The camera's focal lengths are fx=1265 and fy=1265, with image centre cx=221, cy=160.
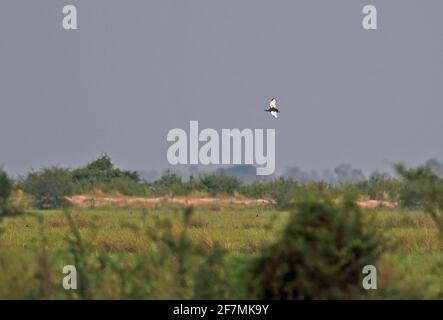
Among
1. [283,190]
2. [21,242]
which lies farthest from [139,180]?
[21,242]

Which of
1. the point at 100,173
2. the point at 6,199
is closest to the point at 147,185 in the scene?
the point at 100,173

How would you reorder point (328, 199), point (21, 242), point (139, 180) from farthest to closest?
point (139, 180), point (21, 242), point (328, 199)

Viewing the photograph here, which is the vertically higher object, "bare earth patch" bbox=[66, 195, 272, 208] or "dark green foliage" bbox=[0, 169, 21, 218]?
"dark green foliage" bbox=[0, 169, 21, 218]

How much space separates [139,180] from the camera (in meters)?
57.3

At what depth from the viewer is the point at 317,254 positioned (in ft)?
35.2

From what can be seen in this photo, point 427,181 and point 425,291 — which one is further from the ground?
point 427,181

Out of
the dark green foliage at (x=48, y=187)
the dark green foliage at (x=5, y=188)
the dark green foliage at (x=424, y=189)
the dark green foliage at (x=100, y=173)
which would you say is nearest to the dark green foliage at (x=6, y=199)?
the dark green foliage at (x=5, y=188)

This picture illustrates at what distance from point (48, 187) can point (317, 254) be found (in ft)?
133

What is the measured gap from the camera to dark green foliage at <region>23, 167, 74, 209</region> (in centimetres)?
4988

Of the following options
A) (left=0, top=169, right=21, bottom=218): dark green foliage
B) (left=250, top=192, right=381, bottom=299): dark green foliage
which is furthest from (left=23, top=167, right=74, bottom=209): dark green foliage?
(left=250, top=192, right=381, bottom=299): dark green foliage

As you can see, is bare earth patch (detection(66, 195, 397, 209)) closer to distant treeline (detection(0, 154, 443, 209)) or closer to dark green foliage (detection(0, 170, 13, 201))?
distant treeline (detection(0, 154, 443, 209))

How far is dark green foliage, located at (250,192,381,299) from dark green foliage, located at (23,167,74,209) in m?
39.1
